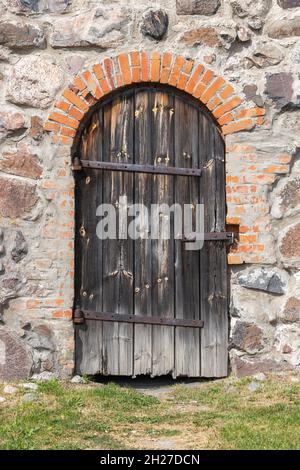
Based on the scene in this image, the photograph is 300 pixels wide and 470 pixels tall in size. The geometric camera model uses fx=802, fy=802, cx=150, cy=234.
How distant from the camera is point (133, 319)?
20.8 feet

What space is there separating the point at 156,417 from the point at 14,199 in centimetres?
202

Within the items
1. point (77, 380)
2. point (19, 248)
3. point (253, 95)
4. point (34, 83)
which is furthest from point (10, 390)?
point (253, 95)

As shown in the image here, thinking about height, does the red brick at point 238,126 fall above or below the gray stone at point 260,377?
above

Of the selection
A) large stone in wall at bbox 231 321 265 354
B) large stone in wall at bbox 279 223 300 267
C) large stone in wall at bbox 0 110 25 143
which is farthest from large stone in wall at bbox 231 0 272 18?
large stone in wall at bbox 231 321 265 354

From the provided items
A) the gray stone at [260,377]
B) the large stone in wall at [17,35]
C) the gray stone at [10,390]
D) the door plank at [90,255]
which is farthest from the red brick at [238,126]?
the gray stone at [10,390]

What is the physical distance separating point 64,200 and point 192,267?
1152 mm

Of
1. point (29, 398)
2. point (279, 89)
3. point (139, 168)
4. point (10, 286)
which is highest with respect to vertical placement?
point (279, 89)

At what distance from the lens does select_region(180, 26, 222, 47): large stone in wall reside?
6.34m

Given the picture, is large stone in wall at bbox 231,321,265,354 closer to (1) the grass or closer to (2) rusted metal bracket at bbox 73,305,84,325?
(1) the grass

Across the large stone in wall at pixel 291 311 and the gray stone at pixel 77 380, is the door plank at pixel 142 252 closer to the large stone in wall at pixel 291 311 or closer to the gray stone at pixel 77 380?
the gray stone at pixel 77 380

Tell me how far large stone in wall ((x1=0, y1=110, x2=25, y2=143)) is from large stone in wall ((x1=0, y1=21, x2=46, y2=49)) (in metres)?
0.53

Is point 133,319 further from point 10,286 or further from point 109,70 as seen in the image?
point 109,70

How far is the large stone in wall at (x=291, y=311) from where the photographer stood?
6.27m

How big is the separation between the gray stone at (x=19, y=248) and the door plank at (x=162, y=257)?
1022 millimetres
